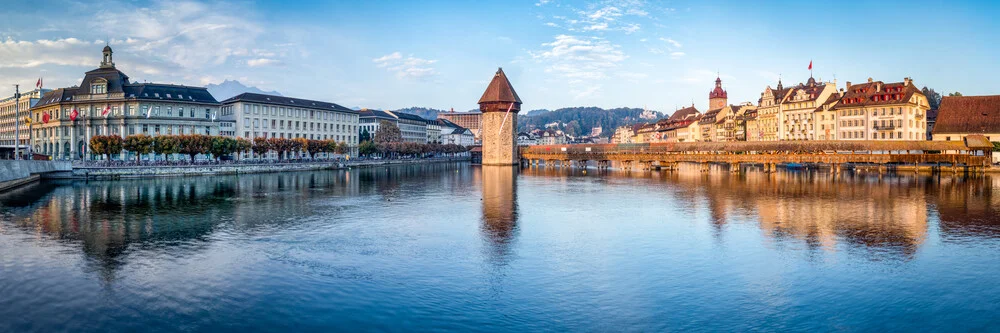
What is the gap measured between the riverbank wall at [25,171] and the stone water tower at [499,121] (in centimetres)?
5697

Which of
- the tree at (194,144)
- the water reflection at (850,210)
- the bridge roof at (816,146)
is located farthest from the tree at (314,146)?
the water reflection at (850,210)

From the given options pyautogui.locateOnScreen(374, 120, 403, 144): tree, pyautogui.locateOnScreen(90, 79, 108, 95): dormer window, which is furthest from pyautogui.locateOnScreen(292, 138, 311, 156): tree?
pyautogui.locateOnScreen(374, 120, 403, 144): tree

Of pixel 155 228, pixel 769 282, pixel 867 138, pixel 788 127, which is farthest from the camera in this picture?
pixel 788 127

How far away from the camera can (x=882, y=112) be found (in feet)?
241

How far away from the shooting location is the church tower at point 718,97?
146500 millimetres

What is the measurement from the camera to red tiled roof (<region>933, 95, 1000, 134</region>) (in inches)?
2717

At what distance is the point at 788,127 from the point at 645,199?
201ft

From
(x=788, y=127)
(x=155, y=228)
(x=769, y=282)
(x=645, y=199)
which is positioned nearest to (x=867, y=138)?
(x=788, y=127)

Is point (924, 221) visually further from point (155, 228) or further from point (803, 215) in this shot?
point (155, 228)

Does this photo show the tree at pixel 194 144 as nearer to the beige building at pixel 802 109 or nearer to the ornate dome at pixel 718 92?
the beige building at pixel 802 109

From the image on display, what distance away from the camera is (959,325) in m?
12.5

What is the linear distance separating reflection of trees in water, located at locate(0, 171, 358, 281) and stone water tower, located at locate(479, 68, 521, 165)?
50.4 meters

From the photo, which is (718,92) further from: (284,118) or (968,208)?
(968,208)

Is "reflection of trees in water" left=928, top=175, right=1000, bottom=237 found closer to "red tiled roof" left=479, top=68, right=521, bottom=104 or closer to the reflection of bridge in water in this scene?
the reflection of bridge in water
